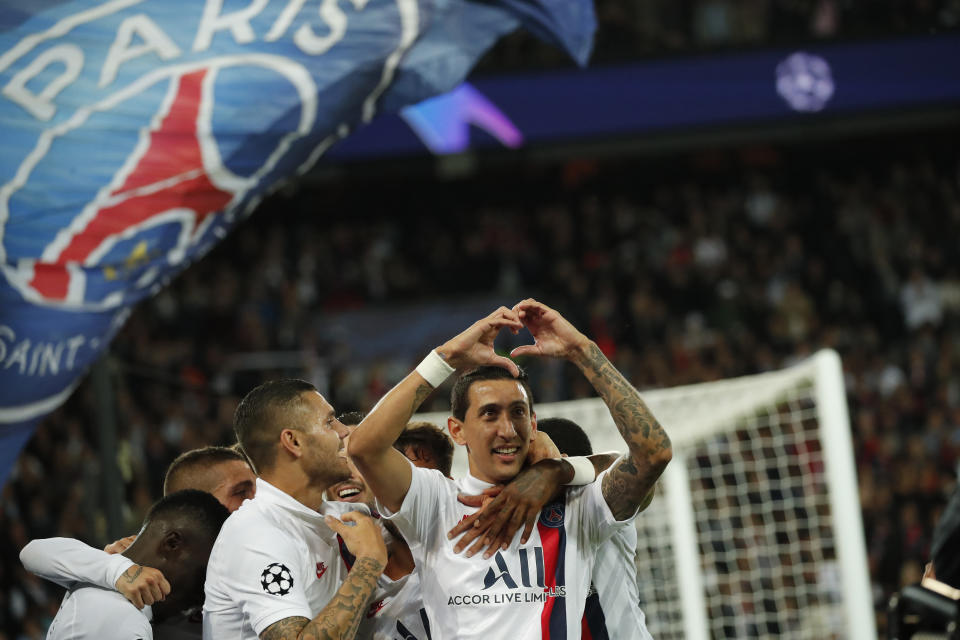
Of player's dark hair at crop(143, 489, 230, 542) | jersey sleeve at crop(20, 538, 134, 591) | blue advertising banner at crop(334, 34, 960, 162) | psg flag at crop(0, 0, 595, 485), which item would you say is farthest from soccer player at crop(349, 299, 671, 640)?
blue advertising banner at crop(334, 34, 960, 162)

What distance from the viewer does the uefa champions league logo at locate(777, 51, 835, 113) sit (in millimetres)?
16297

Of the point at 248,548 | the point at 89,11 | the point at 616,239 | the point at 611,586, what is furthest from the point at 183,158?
the point at 616,239

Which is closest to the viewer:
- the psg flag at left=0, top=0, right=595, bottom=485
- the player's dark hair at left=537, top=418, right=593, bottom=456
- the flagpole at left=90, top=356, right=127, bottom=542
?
the player's dark hair at left=537, top=418, right=593, bottom=456

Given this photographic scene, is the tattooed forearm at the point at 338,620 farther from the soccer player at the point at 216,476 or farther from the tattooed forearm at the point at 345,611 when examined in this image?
the soccer player at the point at 216,476

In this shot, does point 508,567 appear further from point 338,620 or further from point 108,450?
point 108,450

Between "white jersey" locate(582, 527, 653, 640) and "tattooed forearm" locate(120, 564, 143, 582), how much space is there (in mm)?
1383

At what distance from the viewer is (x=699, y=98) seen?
16484 mm

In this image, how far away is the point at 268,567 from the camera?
11.6ft

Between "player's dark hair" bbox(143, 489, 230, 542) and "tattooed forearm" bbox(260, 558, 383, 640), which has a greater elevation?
"player's dark hair" bbox(143, 489, 230, 542)

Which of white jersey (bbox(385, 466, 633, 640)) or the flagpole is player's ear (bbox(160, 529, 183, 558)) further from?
the flagpole

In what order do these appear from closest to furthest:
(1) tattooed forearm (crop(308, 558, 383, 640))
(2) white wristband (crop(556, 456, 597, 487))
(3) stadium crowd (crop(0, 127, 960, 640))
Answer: (1) tattooed forearm (crop(308, 558, 383, 640))
(2) white wristband (crop(556, 456, 597, 487))
(3) stadium crowd (crop(0, 127, 960, 640))

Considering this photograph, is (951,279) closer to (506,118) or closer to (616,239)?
(616,239)

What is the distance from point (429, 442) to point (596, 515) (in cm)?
107

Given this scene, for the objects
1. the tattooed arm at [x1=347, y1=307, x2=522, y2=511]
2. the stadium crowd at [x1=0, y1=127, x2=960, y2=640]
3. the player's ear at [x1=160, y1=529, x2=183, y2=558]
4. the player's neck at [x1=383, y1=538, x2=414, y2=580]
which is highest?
the stadium crowd at [x1=0, y1=127, x2=960, y2=640]
